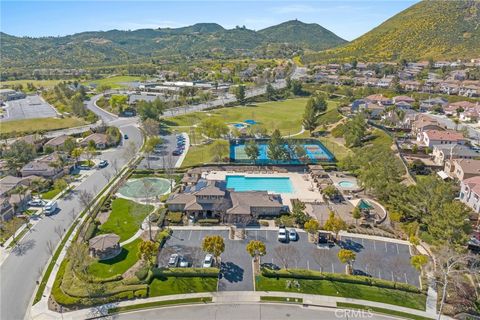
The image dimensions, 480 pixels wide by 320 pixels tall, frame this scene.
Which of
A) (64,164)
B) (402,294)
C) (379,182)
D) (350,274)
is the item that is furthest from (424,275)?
(64,164)

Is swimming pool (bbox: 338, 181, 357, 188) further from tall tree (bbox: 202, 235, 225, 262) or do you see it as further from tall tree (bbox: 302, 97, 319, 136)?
tall tree (bbox: 302, 97, 319, 136)

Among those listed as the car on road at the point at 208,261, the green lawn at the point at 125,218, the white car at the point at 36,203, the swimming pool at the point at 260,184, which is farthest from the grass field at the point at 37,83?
the car on road at the point at 208,261

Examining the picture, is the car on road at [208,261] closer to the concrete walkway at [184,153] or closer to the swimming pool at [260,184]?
the swimming pool at [260,184]

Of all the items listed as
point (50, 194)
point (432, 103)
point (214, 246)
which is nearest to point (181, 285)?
point (214, 246)

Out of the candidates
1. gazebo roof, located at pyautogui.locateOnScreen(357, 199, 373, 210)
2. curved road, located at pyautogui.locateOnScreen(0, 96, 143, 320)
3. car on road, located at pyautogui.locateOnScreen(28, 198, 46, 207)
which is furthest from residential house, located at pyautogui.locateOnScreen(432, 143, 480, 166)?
car on road, located at pyautogui.locateOnScreen(28, 198, 46, 207)

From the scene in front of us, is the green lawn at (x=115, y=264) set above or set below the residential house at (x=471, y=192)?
below

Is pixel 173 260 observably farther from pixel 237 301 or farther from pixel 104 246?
pixel 237 301

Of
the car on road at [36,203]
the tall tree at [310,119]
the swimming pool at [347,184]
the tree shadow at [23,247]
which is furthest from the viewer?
the tall tree at [310,119]
